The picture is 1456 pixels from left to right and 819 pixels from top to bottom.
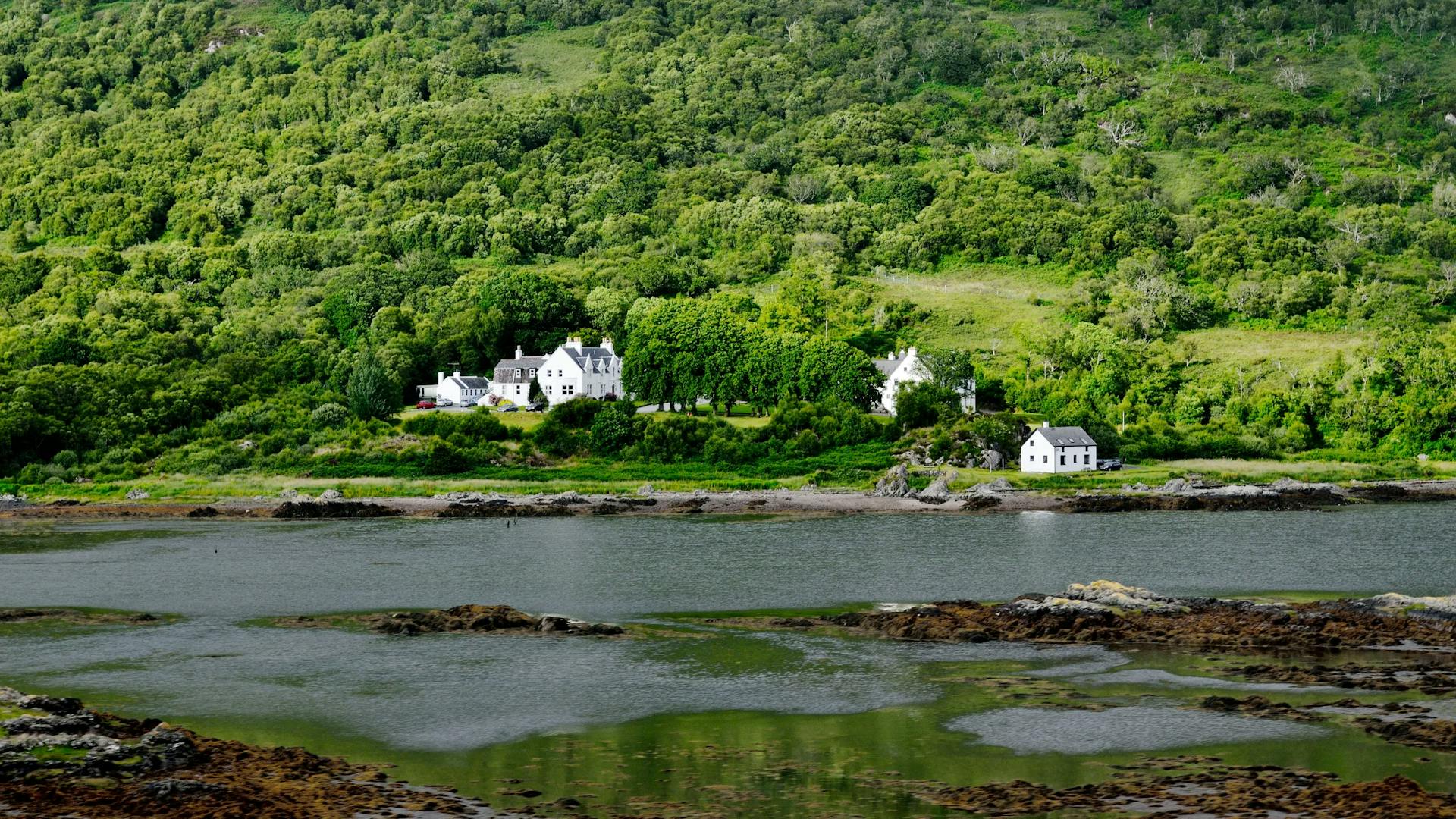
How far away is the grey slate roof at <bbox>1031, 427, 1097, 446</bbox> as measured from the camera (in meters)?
78.1

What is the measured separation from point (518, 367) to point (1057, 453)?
1725 inches

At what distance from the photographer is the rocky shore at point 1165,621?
32.2 m

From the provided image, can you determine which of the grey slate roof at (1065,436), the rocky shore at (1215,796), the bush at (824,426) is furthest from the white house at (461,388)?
the rocky shore at (1215,796)

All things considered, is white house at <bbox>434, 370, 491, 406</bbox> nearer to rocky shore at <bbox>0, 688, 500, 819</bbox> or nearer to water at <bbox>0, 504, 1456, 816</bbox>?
water at <bbox>0, 504, 1456, 816</bbox>

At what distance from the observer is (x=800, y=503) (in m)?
71.9

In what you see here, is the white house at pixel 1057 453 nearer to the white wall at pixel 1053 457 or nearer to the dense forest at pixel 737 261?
the white wall at pixel 1053 457

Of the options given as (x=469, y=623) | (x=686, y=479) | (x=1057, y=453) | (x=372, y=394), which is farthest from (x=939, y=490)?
(x=469, y=623)

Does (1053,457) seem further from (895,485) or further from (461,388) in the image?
(461,388)

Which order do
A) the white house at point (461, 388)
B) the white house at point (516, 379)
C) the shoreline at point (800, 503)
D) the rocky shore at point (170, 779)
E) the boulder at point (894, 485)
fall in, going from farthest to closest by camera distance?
1. the white house at point (516, 379)
2. the white house at point (461, 388)
3. the boulder at point (894, 485)
4. the shoreline at point (800, 503)
5. the rocky shore at point (170, 779)

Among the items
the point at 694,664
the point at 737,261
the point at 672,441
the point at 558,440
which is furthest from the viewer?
the point at 737,261

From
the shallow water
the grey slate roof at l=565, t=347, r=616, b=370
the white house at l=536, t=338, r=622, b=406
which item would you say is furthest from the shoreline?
the shallow water

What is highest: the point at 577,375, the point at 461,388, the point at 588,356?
the point at 588,356

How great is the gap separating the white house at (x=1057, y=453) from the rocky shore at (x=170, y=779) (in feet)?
195

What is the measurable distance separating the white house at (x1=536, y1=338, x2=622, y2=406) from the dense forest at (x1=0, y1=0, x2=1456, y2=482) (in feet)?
12.4
